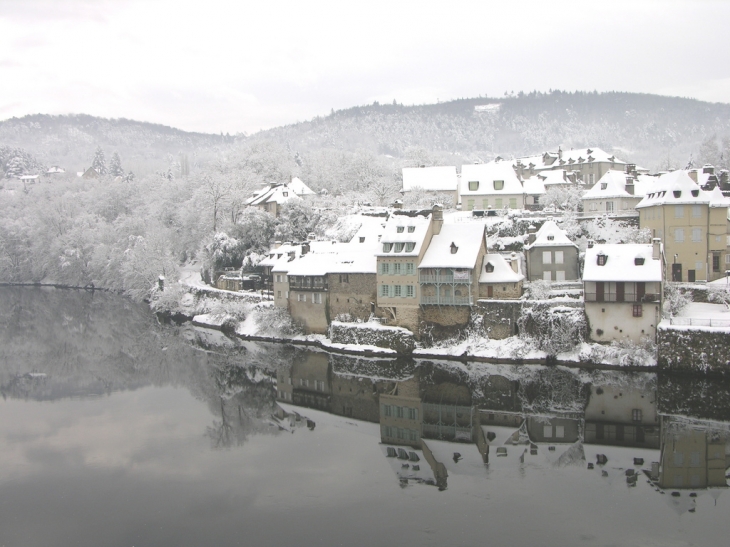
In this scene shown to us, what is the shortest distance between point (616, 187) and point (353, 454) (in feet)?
134

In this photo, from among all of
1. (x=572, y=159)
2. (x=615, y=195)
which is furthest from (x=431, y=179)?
(x=572, y=159)

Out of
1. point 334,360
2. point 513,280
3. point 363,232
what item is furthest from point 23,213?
point 513,280

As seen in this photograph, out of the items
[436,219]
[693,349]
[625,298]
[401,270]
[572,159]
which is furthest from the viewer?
[572,159]

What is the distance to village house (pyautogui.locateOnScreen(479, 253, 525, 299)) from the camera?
4344cm

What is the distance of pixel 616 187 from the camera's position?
57344 mm

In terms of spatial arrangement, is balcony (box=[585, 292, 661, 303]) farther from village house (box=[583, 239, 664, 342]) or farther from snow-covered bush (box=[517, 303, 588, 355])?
snow-covered bush (box=[517, 303, 588, 355])

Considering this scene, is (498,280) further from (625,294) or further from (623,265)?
(625,294)

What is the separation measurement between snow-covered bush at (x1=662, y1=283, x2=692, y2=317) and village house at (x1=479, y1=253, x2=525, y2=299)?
358 inches

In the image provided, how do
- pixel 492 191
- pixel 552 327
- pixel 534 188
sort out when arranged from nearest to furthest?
pixel 552 327
pixel 492 191
pixel 534 188

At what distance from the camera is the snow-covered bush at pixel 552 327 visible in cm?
3962

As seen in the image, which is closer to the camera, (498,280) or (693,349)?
(693,349)

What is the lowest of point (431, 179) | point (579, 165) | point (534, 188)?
point (534, 188)

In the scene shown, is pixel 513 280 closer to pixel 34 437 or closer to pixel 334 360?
pixel 334 360

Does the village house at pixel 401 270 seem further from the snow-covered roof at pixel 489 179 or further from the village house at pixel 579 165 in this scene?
the village house at pixel 579 165
